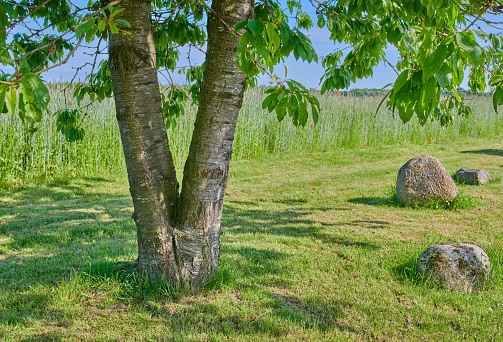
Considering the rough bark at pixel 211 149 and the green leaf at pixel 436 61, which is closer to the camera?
the green leaf at pixel 436 61

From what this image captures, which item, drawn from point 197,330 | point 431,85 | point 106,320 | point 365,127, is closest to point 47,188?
point 106,320

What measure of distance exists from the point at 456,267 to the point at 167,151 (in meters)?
2.64

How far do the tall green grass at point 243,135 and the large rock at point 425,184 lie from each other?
3.96 feet

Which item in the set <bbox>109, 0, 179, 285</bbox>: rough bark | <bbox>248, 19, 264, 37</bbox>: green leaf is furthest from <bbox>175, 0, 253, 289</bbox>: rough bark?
<bbox>248, 19, 264, 37</bbox>: green leaf

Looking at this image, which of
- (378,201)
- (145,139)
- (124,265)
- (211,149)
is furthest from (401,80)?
(378,201)

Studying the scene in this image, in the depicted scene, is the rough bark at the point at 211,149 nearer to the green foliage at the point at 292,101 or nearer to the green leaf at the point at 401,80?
the green foliage at the point at 292,101

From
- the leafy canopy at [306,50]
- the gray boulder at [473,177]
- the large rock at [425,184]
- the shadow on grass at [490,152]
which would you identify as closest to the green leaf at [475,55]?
the leafy canopy at [306,50]

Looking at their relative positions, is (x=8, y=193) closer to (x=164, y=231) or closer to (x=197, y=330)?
(x=164, y=231)

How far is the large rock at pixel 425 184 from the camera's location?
20.6ft

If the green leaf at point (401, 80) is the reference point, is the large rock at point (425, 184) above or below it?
below

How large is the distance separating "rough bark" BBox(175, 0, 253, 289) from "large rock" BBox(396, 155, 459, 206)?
4.16 meters

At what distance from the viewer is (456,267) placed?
11.5ft

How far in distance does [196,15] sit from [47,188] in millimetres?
5197

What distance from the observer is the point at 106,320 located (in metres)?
2.92
